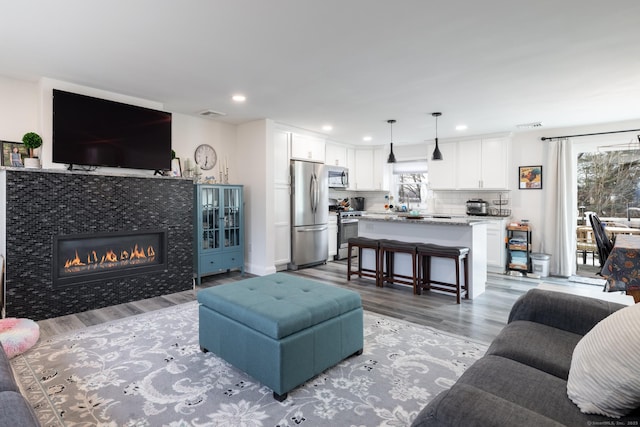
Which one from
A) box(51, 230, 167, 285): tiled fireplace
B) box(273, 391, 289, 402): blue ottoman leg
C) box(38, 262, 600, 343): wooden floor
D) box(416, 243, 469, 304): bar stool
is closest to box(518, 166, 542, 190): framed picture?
box(38, 262, 600, 343): wooden floor

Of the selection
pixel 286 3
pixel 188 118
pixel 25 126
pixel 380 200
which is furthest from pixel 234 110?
pixel 380 200

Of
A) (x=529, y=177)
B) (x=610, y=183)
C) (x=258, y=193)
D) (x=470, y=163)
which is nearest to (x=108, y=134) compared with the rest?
(x=258, y=193)

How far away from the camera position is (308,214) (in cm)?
589

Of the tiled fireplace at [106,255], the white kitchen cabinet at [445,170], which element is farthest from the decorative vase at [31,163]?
the white kitchen cabinet at [445,170]

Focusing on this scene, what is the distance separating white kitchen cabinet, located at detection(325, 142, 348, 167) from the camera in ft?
22.7

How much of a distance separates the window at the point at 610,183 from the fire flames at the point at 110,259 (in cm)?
679

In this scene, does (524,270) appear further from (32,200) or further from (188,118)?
(32,200)

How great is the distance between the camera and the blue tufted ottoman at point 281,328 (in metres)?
2.04

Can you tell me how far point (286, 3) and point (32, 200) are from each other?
120 inches

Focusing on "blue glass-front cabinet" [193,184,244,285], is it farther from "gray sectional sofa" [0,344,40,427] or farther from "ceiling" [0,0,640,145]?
"gray sectional sofa" [0,344,40,427]

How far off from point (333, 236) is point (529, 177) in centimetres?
362

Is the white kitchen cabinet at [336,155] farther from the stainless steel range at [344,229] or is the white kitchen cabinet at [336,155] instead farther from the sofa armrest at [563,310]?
the sofa armrest at [563,310]

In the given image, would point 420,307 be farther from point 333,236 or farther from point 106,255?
point 106,255

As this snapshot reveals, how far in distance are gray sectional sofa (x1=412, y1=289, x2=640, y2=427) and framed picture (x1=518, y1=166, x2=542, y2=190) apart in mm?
4443
